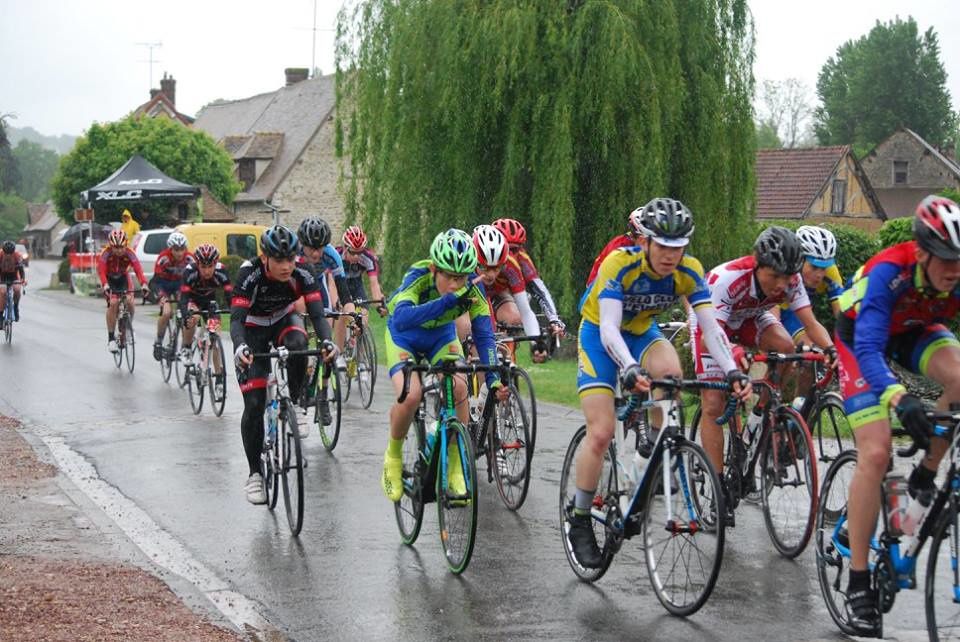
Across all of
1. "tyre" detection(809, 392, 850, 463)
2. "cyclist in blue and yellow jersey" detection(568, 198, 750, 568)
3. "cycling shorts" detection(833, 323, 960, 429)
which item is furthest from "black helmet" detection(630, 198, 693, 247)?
"tyre" detection(809, 392, 850, 463)

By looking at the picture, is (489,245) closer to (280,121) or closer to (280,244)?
(280,244)

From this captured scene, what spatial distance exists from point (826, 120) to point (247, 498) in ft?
333

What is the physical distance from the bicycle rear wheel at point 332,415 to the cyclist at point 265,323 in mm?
2287

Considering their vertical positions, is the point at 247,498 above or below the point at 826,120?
below

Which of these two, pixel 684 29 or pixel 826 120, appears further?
pixel 826 120

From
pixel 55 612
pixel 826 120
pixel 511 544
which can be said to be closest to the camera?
pixel 55 612

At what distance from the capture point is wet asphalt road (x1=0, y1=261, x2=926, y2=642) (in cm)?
659

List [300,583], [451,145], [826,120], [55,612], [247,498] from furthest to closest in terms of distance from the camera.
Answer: [826,120] < [451,145] < [247,498] < [300,583] < [55,612]

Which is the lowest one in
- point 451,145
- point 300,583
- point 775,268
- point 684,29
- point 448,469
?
point 300,583

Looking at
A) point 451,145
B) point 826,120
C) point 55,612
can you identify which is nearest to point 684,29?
point 451,145

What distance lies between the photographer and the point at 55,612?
6.66m

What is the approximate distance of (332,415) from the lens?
12719 mm

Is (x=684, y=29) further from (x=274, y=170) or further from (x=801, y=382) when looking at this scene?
(x=274, y=170)

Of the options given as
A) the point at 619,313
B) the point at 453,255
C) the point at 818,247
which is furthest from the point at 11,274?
the point at 619,313
